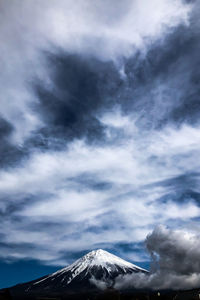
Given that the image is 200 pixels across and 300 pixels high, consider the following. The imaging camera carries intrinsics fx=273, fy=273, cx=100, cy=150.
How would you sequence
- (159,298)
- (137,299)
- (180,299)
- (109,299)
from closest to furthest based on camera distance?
(109,299)
(137,299)
(159,298)
(180,299)

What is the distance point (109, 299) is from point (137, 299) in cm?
4475

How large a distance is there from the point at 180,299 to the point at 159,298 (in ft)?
282

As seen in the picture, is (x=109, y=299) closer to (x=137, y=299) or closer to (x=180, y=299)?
(x=137, y=299)

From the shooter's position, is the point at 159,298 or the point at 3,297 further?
the point at 159,298

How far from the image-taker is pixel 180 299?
184m

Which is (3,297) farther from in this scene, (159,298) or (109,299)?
(159,298)

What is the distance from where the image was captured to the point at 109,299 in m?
54.9

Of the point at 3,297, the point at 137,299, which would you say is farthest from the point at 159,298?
the point at 3,297

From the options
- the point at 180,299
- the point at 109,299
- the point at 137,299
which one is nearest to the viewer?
the point at 109,299

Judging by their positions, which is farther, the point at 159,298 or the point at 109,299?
the point at 159,298

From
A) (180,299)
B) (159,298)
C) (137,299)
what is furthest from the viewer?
(180,299)

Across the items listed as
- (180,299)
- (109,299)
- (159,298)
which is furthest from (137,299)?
(180,299)

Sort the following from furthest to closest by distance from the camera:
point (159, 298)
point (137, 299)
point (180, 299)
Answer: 1. point (180, 299)
2. point (159, 298)
3. point (137, 299)

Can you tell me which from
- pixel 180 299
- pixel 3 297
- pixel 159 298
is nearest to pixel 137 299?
pixel 159 298
